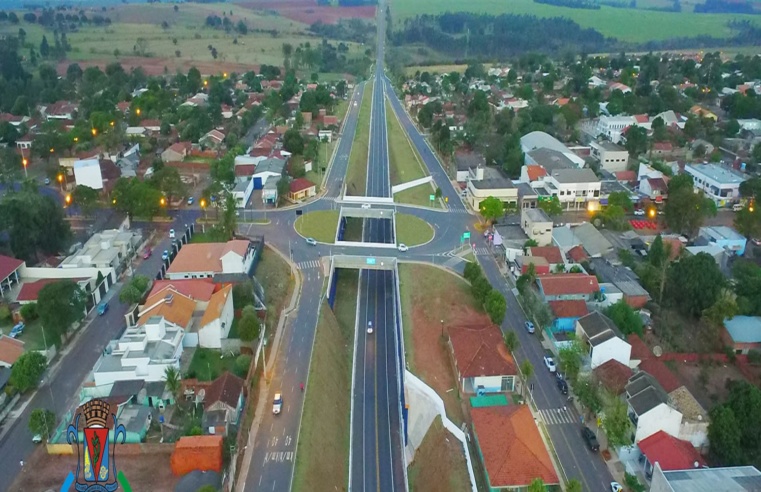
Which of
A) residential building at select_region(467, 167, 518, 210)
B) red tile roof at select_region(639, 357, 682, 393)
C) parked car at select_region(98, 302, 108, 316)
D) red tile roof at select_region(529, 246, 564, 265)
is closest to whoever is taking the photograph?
red tile roof at select_region(639, 357, 682, 393)

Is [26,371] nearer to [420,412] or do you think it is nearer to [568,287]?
[420,412]

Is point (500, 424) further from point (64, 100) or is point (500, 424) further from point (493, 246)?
point (64, 100)

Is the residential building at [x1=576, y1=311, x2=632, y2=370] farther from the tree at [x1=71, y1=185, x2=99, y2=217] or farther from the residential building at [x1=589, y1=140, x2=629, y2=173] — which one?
the tree at [x1=71, y1=185, x2=99, y2=217]

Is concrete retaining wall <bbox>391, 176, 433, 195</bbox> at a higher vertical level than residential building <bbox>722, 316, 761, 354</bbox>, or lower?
higher

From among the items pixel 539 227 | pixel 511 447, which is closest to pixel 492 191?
pixel 539 227

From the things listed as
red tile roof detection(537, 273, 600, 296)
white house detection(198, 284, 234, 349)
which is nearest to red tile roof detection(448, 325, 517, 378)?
red tile roof detection(537, 273, 600, 296)

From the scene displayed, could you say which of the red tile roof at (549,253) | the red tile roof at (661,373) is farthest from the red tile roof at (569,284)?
the red tile roof at (661,373)
